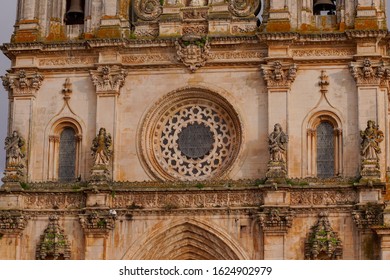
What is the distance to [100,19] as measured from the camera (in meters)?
37.8

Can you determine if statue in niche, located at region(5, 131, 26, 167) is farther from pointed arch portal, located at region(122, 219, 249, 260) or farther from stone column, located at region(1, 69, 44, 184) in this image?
pointed arch portal, located at region(122, 219, 249, 260)

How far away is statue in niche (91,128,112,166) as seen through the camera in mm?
35875

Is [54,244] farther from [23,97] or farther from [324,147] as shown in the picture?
[324,147]

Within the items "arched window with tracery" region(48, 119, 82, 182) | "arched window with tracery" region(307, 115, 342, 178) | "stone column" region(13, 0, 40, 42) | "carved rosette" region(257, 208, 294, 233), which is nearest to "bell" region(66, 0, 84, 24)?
"stone column" region(13, 0, 40, 42)

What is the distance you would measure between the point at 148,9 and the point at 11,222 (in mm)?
8127

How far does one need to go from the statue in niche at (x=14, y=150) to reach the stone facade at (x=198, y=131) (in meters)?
0.04

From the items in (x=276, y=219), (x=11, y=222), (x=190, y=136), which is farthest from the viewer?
(x=190, y=136)

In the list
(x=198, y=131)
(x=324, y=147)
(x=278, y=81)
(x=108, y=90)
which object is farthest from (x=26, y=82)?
(x=324, y=147)

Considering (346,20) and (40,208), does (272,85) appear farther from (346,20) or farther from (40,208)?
(40,208)

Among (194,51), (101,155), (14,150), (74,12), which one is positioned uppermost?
(74,12)

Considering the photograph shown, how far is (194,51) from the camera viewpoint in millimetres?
36906

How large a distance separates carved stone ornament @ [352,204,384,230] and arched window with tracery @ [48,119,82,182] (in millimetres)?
8876
